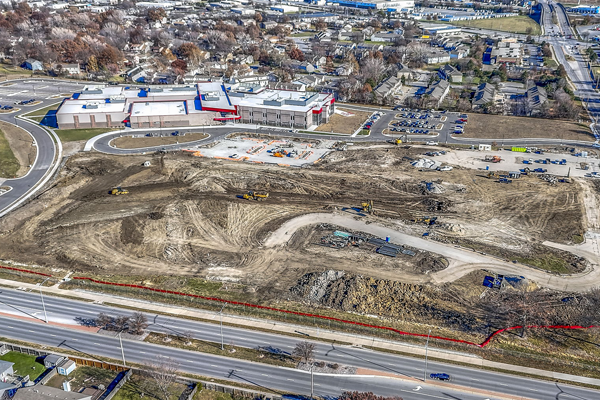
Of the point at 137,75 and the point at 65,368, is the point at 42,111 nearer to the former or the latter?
the point at 137,75

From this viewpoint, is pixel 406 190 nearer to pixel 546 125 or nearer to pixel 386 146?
pixel 386 146

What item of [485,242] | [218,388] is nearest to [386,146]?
[485,242]

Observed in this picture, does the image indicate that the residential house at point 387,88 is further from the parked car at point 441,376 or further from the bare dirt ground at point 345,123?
the parked car at point 441,376

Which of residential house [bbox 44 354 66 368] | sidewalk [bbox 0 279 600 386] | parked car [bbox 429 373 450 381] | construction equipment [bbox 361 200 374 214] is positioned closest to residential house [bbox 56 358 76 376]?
residential house [bbox 44 354 66 368]

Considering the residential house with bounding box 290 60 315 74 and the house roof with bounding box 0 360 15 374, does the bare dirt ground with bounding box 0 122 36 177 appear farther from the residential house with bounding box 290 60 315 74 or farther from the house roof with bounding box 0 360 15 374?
the residential house with bounding box 290 60 315 74

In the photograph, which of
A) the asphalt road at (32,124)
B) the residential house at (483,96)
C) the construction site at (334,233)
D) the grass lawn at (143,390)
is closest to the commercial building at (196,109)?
the asphalt road at (32,124)

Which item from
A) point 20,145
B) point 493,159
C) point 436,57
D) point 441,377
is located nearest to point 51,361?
point 441,377

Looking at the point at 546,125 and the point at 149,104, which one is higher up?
the point at 149,104
